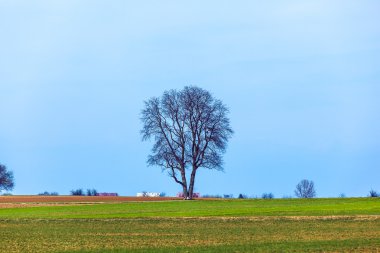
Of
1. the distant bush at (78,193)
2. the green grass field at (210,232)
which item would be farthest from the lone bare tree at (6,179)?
the green grass field at (210,232)

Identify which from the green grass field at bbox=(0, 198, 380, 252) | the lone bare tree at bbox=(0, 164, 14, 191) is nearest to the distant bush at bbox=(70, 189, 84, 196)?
the lone bare tree at bbox=(0, 164, 14, 191)

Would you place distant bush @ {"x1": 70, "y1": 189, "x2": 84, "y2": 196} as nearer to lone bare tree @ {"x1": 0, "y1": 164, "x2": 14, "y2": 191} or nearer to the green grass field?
lone bare tree @ {"x1": 0, "y1": 164, "x2": 14, "y2": 191}

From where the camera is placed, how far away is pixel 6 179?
13438 cm

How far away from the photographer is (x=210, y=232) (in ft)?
133

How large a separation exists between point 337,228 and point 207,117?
166ft

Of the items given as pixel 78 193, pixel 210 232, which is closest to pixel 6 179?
pixel 78 193

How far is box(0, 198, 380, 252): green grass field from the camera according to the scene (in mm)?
31188

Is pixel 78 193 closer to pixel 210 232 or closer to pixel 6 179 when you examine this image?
pixel 6 179

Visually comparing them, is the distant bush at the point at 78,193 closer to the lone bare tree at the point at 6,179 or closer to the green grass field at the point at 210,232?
the lone bare tree at the point at 6,179

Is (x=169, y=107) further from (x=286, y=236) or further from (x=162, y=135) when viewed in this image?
(x=286, y=236)

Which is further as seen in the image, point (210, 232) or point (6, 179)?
point (6, 179)

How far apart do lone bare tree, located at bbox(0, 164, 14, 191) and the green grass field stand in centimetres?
7704

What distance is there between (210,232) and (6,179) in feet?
327

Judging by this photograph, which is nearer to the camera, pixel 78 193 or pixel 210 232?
pixel 210 232
